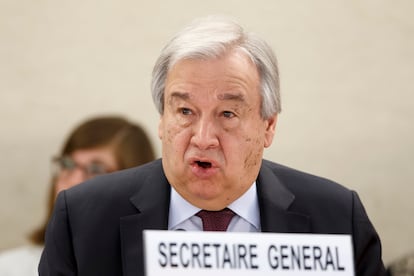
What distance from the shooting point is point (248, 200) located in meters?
2.30

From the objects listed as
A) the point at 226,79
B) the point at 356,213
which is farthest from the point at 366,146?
the point at 226,79

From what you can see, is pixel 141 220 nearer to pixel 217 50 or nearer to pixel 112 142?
pixel 217 50

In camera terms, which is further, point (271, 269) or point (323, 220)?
point (323, 220)

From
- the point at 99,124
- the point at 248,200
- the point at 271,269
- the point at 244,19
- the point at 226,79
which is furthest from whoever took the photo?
the point at 244,19

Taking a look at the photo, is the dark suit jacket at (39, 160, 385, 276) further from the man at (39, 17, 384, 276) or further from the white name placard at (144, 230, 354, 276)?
the white name placard at (144, 230, 354, 276)

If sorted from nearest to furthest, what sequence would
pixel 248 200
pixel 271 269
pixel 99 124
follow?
1. pixel 271 269
2. pixel 248 200
3. pixel 99 124

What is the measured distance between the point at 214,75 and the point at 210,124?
0.11 metres

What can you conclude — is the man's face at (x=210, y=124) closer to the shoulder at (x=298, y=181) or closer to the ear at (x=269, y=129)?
the ear at (x=269, y=129)

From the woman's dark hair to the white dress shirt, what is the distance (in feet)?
5.01

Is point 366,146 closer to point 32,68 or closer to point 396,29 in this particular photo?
point 396,29

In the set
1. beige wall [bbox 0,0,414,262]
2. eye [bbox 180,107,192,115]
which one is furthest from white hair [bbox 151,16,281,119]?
beige wall [bbox 0,0,414,262]

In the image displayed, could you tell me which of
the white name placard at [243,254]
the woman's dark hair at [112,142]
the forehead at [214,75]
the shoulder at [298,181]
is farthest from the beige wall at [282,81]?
the white name placard at [243,254]

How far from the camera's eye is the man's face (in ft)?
6.88

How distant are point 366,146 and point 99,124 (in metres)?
1.33
